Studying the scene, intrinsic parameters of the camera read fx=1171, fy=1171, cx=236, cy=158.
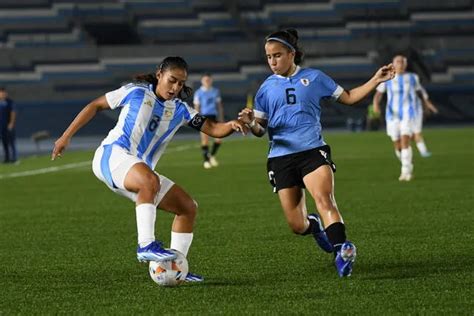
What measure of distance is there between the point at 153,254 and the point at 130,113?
3.83ft

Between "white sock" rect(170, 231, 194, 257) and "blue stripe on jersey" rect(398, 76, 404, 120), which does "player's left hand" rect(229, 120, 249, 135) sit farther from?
"blue stripe on jersey" rect(398, 76, 404, 120)

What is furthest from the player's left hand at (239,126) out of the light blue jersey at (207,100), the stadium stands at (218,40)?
the stadium stands at (218,40)

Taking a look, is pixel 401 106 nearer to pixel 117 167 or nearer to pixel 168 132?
pixel 168 132

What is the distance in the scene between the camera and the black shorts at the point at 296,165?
9.37 meters

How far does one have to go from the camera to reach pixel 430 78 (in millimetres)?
48469

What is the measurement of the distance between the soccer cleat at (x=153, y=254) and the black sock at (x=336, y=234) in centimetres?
135

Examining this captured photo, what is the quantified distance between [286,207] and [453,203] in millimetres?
5996

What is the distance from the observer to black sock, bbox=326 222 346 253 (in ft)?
29.1

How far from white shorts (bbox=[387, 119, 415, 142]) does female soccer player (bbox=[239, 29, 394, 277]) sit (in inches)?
434

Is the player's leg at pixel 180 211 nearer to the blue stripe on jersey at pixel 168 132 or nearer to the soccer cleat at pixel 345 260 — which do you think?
the blue stripe on jersey at pixel 168 132

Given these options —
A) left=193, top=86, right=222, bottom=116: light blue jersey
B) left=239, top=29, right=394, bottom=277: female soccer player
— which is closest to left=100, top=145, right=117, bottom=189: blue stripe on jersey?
left=239, top=29, right=394, bottom=277: female soccer player

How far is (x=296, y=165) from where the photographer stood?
373 inches

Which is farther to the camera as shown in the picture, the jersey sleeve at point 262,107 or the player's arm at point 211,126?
the jersey sleeve at point 262,107

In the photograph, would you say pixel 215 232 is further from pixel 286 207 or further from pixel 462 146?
pixel 462 146
